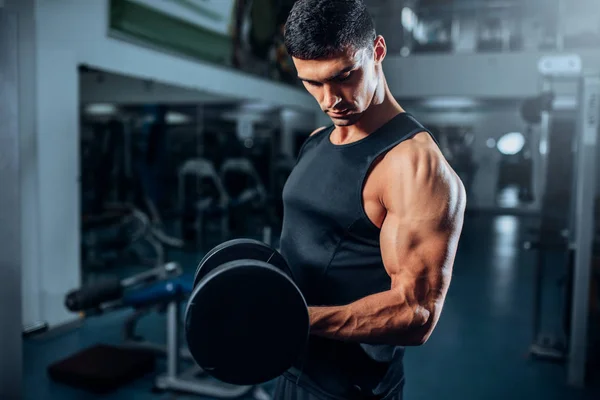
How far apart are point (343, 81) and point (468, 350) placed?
98.5 inches

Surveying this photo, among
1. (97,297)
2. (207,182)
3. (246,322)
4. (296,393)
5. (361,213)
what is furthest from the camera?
(207,182)

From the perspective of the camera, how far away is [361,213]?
833 mm

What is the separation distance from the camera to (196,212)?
5.37m

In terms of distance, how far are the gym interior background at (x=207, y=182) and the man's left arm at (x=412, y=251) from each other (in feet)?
3.78

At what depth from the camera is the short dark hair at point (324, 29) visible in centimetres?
76

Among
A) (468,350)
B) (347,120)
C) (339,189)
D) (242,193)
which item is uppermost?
(347,120)

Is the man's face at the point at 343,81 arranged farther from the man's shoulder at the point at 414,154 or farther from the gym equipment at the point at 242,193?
the gym equipment at the point at 242,193

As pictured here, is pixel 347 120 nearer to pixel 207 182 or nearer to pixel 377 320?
pixel 377 320

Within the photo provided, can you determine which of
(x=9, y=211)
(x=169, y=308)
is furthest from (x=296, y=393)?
(x=169, y=308)

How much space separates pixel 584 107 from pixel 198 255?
3.63 meters

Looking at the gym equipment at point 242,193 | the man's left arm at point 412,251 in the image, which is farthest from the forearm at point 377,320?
the gym equipment at point 242,193

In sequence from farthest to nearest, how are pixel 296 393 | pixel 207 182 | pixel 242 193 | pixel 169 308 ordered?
pixel 242 193
pixel 207 182
pixel 169 308
pixel 296 393

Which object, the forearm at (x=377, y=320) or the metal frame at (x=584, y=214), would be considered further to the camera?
the metal frame at (x=584, y=214)

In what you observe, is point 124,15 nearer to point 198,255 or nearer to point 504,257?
point 198,255
